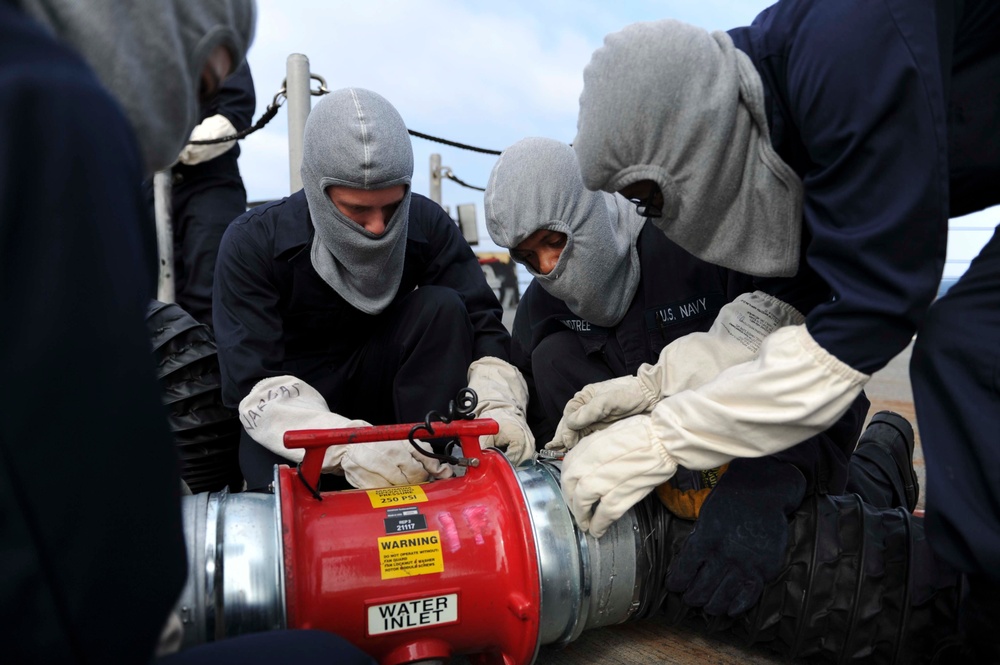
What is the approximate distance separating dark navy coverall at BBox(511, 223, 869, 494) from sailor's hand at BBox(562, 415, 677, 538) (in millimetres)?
605

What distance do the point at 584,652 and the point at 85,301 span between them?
1.25m

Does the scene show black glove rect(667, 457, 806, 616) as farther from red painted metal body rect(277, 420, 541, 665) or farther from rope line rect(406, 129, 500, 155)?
rope line rect(406, 129, 500, 155)

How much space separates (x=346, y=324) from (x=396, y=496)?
91cm

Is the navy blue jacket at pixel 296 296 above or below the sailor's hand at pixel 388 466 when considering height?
above

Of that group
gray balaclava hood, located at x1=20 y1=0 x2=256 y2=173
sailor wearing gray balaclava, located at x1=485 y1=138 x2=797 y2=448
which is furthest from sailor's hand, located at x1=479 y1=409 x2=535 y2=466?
gray balaclava hood, located at x1=20 y1=0 x2=256 y2=173

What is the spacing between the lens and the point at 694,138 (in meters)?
1.29

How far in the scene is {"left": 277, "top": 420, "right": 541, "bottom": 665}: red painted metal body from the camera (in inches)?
48.8

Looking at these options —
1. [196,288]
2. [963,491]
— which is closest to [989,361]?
[963,491]

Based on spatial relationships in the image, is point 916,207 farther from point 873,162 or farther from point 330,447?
point 330,447

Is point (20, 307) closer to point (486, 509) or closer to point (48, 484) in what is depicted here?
point (48, 484)

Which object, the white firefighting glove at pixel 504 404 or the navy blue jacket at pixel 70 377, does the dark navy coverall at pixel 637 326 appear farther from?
the navy blue jacket at pixel 70 377

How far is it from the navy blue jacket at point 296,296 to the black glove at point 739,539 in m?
0.85

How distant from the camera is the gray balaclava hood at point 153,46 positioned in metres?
0.66

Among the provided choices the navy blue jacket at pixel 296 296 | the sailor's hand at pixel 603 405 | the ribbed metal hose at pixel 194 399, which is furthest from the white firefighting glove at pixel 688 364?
the ribbed metal hose at pixel 194 399
